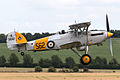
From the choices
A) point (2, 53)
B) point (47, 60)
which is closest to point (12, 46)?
point (47, 60)

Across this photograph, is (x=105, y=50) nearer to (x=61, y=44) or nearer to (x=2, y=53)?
(x=2, y=53)

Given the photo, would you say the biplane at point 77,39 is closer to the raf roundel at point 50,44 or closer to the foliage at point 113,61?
the raf roundel at point 50,44

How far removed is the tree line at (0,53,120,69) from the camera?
324ft

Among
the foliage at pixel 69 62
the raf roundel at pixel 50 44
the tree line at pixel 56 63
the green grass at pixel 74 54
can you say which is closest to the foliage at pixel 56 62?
the tree line at pixel 56 63

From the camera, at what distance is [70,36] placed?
122 ft

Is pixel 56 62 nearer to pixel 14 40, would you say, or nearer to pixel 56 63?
pixel 56 63

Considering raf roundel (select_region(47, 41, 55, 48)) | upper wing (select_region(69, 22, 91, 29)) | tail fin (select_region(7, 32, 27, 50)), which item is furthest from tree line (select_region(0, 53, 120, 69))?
upper wing (select_region(69, 22, 91, 29))

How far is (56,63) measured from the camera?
101000 millimetres

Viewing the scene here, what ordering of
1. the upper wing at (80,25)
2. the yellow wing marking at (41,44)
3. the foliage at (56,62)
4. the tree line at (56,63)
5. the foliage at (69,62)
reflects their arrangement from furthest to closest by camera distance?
the foliage at (56,62)
the foliage at (69,62)
the tree line at (56,63)
the yellow wing marking at (41,44)
the upper wing at (80,25)

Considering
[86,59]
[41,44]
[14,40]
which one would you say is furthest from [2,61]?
[86,59]

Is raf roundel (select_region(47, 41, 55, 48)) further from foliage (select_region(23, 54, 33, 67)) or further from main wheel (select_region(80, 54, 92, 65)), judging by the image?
foliage (select_region(23, 54, 33, 67))

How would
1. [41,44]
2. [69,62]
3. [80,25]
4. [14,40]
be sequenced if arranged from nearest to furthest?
[80,25] → [41,44] → [14,40] → [69,62]

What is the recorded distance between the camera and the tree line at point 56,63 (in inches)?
3885

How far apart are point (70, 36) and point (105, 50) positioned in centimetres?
7472
